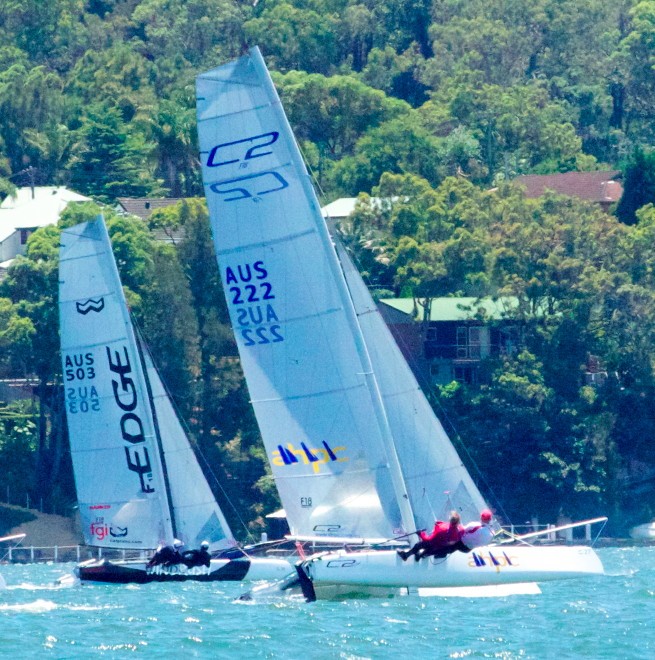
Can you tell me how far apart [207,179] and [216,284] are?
96.2 feet

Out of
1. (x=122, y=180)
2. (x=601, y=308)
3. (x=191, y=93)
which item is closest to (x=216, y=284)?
(x=601, y=308)

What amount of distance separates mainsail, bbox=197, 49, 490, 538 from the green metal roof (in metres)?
29.6

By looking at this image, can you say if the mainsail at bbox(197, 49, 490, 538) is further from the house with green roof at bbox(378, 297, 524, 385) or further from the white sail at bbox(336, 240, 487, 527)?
the house with green roof at bbox(378, 297, 524, 385)

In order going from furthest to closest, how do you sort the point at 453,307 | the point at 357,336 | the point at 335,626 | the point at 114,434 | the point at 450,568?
the point at 453,307 < the point at 114,434 < the point at 357,336 < the point at 450,568 < the point at 335,626

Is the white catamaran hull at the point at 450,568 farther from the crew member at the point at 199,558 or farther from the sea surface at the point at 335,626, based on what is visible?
the crew member at the point at 199,558

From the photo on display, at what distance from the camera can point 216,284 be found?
56906mm

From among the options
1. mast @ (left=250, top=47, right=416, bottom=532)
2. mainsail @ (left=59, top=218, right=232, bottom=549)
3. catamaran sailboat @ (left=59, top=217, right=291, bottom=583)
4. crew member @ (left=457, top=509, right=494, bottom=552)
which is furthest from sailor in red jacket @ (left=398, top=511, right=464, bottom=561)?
mainsail @ (left=59, top=218, right=232, bottom=549)

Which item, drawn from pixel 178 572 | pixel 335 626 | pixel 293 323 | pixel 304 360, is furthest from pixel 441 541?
pixel 178 572

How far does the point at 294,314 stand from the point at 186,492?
26.3ft

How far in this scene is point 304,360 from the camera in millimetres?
27328

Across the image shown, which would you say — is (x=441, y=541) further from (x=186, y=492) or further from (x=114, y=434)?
(x=114, y=434)

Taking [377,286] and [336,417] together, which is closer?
[336,417]

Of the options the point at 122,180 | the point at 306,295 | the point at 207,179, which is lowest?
the point at 306,295

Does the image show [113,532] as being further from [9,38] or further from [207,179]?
[9,38]
